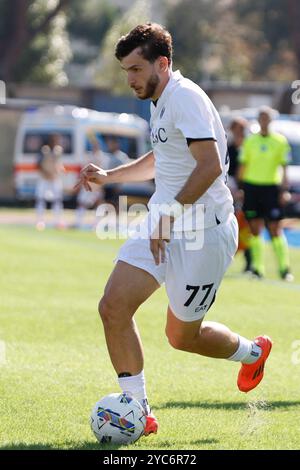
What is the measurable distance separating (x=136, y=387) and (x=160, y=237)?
85 cm

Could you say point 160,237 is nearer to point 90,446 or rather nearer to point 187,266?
point 187,266

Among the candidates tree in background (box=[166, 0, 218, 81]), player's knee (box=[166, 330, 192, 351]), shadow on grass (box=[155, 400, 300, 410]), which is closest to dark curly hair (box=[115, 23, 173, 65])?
player's knee (box=[166, 330, 192, 351])

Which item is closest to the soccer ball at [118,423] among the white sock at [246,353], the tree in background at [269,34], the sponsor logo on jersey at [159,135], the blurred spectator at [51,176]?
the white sock at [246,353]

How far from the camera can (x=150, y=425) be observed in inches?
254

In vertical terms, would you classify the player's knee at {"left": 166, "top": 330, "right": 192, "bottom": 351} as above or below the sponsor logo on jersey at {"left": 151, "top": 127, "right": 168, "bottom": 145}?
below

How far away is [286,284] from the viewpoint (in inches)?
629

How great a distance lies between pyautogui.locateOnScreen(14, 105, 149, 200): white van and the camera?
34.7m

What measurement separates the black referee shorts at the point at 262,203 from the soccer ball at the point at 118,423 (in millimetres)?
10481

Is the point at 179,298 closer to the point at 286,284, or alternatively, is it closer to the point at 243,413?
the point at 243,413

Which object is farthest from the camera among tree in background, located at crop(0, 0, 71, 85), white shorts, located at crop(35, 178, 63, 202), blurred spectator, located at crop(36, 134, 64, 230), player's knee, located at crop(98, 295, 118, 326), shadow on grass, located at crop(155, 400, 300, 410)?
tree in background, located at crop(0, 0, 71, 85)

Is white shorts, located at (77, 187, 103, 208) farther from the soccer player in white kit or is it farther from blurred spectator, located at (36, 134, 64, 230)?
the soccer player in white kit

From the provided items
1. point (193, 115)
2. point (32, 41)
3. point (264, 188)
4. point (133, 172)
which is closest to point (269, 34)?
point (32, 41)

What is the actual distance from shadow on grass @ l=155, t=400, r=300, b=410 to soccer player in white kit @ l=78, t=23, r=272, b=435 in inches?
34.1

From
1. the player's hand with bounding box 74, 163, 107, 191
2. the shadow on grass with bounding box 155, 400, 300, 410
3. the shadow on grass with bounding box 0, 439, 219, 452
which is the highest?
the player's hand with bounding box 74, 163, 107, 191
